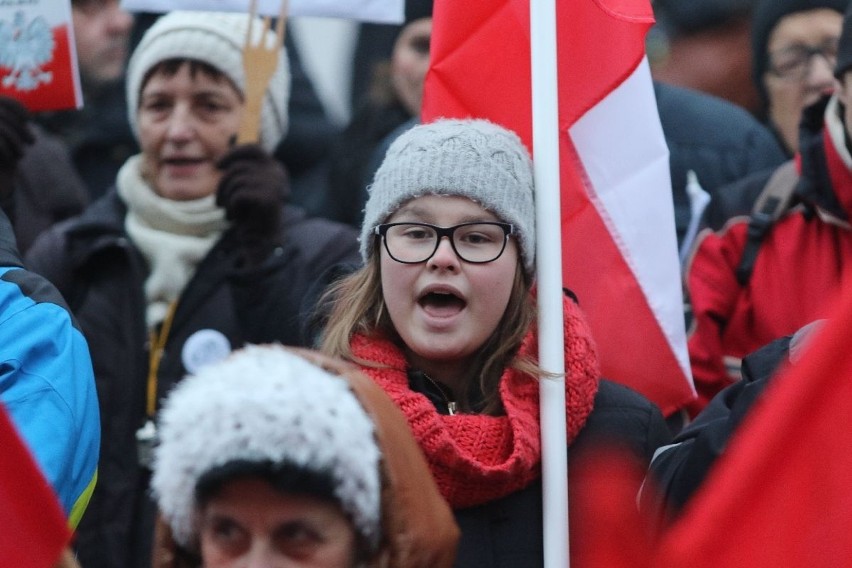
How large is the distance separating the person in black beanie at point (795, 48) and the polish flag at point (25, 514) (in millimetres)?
3655

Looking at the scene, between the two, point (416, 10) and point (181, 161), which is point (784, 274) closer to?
point (181, 161)

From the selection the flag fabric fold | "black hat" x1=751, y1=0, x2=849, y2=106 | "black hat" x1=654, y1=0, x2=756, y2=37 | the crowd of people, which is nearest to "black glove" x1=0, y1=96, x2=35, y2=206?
the crowd of people

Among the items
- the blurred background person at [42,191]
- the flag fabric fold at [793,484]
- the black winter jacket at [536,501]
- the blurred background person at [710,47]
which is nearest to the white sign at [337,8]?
the blurred background person at [42,191]

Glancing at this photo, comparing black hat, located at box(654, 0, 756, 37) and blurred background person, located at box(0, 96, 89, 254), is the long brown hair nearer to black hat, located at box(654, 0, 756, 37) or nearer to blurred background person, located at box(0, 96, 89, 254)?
blurred background person, located at box(0, 96, 89, 254)

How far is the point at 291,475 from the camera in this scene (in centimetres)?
263

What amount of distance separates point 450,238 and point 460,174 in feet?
0.44

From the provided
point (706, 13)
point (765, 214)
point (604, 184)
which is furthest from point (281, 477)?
point (706, 13)

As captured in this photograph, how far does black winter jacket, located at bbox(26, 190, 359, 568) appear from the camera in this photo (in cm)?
463

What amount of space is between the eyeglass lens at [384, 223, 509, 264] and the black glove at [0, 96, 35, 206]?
1290 millimetres

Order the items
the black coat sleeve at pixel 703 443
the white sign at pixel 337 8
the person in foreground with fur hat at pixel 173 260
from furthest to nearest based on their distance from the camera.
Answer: the white sign at pixel 337 8
the person in foreground with fur hat at pixel 173 260
the black coat sleeve at pixel 703 443

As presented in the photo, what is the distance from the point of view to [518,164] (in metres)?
3.81

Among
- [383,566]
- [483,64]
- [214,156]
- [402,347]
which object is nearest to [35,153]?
[214,156]

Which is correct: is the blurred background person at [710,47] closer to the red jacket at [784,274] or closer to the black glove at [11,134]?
the red jacket at [784,274]

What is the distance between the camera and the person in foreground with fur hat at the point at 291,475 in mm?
2643
